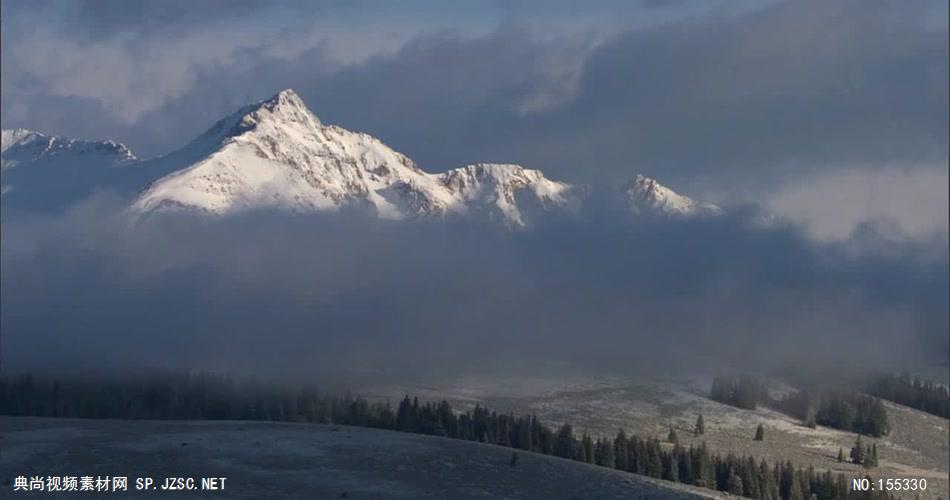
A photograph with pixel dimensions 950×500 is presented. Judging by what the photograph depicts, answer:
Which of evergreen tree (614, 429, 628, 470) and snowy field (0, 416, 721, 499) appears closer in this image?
snowy field (0, 416, 721, 499)

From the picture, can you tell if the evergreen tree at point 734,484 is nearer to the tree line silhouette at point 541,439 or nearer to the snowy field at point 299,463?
the tree line silhouette at point 541,439

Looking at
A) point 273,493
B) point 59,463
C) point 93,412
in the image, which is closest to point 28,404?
point 93,412

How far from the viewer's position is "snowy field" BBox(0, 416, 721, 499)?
343 ft

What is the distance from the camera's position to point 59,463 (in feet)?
353

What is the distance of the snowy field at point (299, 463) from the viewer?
10450cm

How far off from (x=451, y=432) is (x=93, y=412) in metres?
55.1

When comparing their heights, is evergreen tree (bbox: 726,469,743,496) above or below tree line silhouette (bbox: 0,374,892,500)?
below

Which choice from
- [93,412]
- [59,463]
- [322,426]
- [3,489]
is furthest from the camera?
[93,412]

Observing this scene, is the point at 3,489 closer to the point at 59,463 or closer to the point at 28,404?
the point at 59,463

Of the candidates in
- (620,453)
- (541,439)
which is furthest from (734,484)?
(541,439)

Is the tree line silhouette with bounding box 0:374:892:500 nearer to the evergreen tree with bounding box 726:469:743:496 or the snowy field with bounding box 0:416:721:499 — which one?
the evergreen tree with bounding box 726:469:743:496

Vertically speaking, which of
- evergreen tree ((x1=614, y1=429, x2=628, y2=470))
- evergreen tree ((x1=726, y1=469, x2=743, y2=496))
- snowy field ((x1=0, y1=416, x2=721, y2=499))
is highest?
snowy field ((x1=0, y1=416, x2=721, y2=499))

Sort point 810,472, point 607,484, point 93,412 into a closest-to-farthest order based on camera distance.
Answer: point 607,484
point 810,472
point 93,412

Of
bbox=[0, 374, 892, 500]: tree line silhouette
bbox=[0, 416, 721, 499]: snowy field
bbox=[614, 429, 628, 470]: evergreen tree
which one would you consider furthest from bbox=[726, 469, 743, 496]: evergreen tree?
bbox=[0, 416, 721, 499]: snowy field
